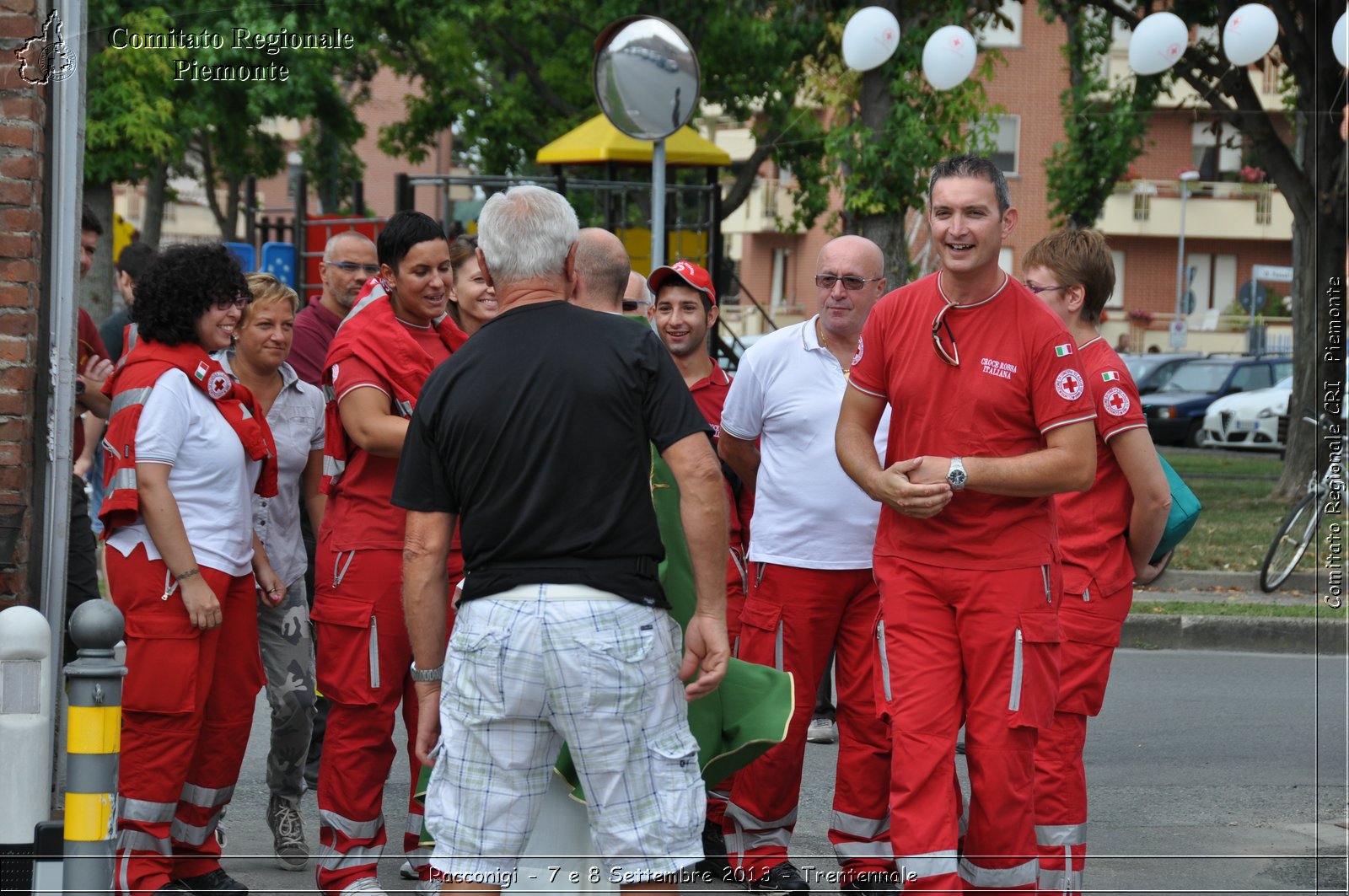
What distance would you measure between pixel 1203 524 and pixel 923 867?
1237 cm

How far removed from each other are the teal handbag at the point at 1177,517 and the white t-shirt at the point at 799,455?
3.08 feet

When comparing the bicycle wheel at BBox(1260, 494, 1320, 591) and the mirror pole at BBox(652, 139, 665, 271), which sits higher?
the mirror pole at BBox(652, 139, 665, 271)

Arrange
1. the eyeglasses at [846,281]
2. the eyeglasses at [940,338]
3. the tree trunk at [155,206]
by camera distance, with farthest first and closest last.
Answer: the tree trunk at [155,206]
the eyeglasses at [846,281]
the eyeglasses at [940,338]

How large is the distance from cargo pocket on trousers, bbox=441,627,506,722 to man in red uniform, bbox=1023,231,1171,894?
1.95 metres

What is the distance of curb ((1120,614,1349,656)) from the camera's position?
35.3 feet

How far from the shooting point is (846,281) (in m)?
5.57

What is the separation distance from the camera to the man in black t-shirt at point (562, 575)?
3.68 meters

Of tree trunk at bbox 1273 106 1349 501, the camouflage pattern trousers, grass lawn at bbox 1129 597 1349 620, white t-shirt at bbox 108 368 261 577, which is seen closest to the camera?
white t-shirt at bbox 108 368 261 577

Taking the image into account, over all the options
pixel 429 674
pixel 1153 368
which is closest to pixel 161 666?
pixel 429 674

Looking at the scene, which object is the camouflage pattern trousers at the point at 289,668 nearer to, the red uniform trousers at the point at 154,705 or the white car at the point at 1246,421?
the red uniform trousers at the point at 154,705

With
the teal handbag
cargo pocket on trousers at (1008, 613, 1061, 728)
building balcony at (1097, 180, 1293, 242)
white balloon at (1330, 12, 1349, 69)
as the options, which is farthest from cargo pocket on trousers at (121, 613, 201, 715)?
building balcony at (1097, 180, 1293, 242)

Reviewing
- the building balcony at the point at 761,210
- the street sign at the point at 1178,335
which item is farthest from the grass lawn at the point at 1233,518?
the building balcony at the point at 761,210

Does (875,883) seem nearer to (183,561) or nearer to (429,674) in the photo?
(429,674)

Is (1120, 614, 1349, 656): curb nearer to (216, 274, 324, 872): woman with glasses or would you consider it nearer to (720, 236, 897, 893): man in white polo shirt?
(720, 236, 897, 893): man in white polo shirt
